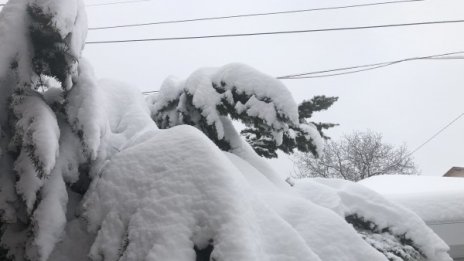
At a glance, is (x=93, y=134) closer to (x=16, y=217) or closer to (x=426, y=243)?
(x=16, y=217)

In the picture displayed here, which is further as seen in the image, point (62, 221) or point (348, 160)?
point (348, 160)

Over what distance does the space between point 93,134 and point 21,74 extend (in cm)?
28

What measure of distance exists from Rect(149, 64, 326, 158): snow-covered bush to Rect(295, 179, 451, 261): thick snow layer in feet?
0.95

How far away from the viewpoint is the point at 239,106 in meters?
1.78

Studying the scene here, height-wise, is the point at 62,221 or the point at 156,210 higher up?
the point at 156,210

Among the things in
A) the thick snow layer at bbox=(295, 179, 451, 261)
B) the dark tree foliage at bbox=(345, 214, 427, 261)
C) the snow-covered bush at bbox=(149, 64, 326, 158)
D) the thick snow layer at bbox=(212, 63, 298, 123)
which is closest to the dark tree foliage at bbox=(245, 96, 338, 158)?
the snow-covered bush at bbox=(149, 64, 326, 158)

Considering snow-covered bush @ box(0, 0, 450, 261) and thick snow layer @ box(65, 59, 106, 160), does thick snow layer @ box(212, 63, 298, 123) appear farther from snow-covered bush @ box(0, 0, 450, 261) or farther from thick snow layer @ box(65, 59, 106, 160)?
thick snow layer @ box(65, 59, 106, 160)

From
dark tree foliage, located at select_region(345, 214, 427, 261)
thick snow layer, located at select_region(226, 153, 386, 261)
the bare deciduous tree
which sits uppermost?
thick snow layer, located at select_region(226, 153, 386, 261)

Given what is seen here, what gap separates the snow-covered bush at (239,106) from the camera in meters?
1.65

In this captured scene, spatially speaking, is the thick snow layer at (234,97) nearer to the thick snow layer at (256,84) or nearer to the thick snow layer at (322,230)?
the thick snow layer at (256,84)

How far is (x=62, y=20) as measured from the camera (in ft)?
4.27

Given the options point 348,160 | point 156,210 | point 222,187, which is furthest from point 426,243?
point 348,160

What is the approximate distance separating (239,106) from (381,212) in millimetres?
824

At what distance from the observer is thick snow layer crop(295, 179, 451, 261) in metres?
1.90
